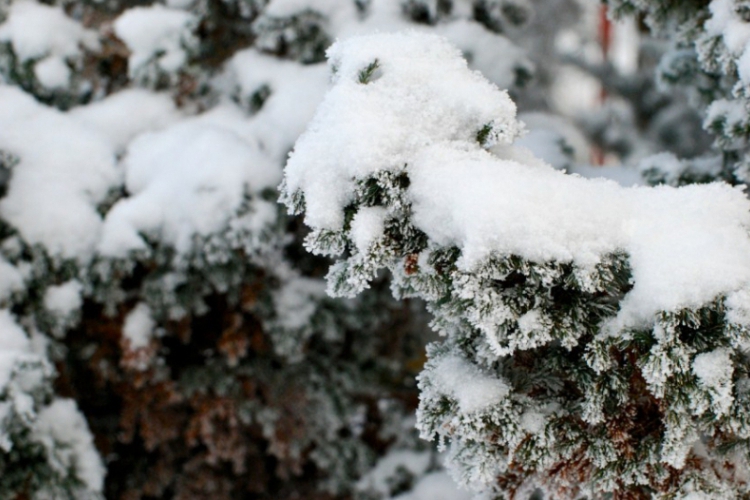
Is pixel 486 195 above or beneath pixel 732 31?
beneath

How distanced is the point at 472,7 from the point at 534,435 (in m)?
1.94

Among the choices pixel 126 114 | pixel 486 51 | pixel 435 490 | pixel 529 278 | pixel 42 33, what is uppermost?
pixel 486 51

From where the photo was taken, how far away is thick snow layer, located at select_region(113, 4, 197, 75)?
2541 millimetres

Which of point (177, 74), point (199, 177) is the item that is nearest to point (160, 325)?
point (199, 177)

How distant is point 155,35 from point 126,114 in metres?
0.33

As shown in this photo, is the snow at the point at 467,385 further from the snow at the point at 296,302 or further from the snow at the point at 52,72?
the snow at the point at 52,72

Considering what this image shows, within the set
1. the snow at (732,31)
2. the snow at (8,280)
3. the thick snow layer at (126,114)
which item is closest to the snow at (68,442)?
the snow at (8,280)

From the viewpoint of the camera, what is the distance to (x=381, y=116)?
142cm

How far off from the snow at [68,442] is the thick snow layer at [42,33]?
1.36 m

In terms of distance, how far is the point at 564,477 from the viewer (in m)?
1.46

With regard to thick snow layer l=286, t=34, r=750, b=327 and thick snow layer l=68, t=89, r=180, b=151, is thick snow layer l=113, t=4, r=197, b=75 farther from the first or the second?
thick snow layer l=286, t=34, r=750, b=327

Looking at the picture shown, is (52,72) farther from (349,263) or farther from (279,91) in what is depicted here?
(349,263)

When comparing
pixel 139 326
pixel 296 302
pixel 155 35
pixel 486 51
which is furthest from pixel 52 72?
pixel 486 51

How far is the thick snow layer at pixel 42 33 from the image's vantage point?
2.54m
